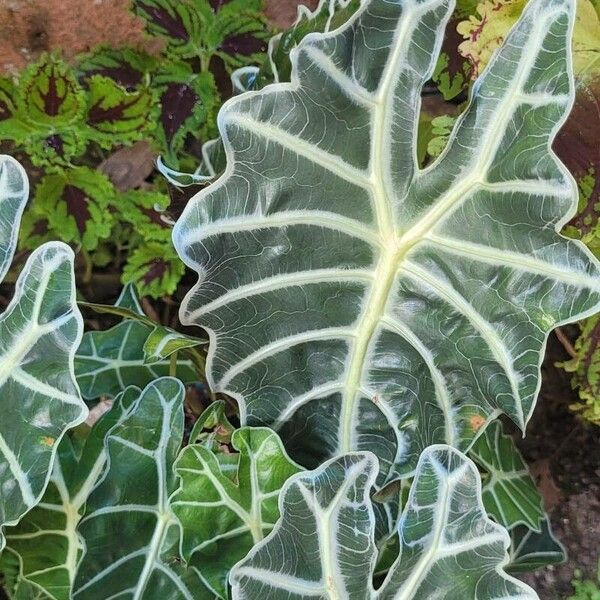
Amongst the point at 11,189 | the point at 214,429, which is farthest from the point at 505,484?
the point at 11,189

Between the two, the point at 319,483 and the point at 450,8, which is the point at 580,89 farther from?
the point at 319,483

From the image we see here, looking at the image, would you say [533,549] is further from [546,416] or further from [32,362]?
[32,362]

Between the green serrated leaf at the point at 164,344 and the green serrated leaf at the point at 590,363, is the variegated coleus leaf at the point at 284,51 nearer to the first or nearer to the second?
the green serrated leaf at the point at 164,344

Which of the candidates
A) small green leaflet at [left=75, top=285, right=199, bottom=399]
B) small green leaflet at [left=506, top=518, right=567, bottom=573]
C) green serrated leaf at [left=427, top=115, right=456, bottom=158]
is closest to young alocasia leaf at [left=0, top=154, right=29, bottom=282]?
small green leaflet at [left=75, top=285, right=199, bottom=399]

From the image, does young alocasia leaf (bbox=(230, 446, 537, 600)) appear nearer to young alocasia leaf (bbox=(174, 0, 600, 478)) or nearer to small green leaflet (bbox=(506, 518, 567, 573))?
young alocasia leaf (bbox=(174, 0, 600, 478))

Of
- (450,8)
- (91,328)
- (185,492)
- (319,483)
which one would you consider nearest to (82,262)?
(91,328)
